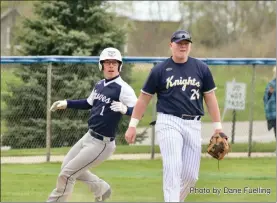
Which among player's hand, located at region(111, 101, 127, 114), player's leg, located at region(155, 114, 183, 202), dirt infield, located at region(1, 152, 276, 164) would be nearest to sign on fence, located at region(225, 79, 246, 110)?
dirt infield, located at region(1, 152, 276, 164)

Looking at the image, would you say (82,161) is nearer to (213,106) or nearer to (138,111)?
(138,111)

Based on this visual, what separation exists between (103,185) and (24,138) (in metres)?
8.69

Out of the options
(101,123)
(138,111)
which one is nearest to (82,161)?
(101,123)

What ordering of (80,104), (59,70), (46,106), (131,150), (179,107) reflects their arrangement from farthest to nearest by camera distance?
(46,106) < (59,70) < (131,150) < (80,104) < (179,107)

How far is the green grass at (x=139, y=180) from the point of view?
1097cm

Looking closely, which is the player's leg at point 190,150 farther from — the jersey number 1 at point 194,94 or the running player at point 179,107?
the jersey number 1 at point 194,94

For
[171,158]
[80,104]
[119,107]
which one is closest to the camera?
[171,158]

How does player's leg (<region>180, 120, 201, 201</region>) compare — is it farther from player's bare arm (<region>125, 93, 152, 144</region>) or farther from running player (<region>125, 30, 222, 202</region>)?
player's bare arm (<region>125, 93, 152, 144</region>)

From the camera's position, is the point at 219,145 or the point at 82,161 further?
the point at 82,161

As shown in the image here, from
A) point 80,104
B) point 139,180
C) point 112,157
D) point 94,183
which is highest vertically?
point 80,104

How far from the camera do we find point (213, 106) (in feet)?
25.8

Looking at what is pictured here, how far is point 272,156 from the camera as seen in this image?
53.4 feet

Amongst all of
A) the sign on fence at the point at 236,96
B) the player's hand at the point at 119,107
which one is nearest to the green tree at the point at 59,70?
the sign on fence at the point at 236,96

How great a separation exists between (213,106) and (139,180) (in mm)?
5275
